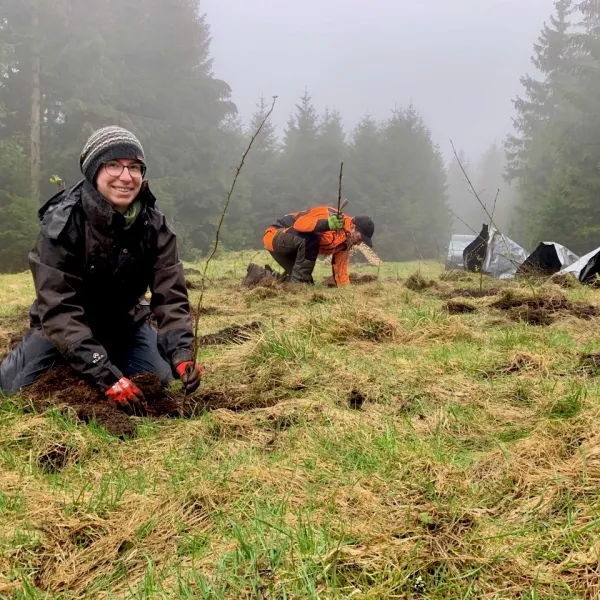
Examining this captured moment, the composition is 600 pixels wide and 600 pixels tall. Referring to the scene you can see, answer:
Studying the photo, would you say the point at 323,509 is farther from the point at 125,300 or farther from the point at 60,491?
the point at 125,300

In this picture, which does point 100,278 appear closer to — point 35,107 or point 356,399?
point 356,399

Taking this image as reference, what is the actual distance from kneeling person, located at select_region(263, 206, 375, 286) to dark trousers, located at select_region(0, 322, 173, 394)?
473cm

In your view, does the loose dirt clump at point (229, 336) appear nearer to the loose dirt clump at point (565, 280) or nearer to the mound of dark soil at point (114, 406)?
the mound of dark soil at point (114, 406)

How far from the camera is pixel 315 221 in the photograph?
8.01m

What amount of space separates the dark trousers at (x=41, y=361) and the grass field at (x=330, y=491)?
30 centimetres

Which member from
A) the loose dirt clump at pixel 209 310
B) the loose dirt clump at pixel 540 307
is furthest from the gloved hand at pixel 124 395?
the loose dirt clump at pixel 540 307

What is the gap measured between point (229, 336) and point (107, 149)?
193 cm

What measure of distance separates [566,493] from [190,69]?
27.5m

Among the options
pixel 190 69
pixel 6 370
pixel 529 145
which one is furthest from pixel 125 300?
pixel 529 145

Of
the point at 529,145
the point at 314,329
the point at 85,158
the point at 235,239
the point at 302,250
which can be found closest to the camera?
the point at 85,158

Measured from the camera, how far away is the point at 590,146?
18.2 meters

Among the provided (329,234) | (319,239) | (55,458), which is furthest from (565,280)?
(55,458)

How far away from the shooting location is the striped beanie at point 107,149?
9.68ft

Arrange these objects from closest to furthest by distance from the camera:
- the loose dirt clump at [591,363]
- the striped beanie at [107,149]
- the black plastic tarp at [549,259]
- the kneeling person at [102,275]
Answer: the kneeling person at [102,275], the striped beanie at [107,149], the loose dirt clump at [591,363], the black plastic tarp at [549,259]
